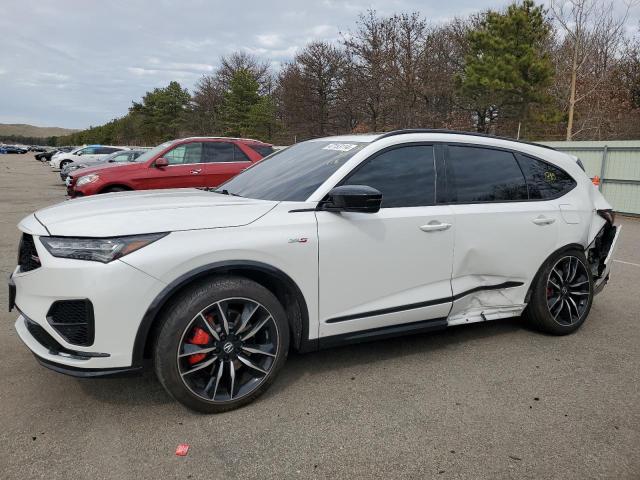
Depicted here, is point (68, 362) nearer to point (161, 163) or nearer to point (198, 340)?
point (198, 340)

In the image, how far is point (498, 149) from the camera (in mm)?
4082

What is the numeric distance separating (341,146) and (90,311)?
6.81 ft

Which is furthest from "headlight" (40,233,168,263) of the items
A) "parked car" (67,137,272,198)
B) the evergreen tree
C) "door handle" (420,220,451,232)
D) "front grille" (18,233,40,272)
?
the evergreen tree

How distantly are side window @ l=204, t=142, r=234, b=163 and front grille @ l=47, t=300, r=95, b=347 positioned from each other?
7.45m

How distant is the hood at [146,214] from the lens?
267 cm

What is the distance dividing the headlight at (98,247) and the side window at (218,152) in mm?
7346

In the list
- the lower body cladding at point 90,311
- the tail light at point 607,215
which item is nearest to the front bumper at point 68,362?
the lower body cladding at point 90,311

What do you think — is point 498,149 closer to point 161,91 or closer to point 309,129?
point 309,129

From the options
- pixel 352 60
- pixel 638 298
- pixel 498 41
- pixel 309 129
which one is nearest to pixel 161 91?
pixel 309 129

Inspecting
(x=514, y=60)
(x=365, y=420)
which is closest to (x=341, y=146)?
(x=365, y=420)

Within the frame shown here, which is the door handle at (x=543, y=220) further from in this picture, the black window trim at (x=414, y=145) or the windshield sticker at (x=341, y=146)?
the windshield sticker at (x=341, y=146)

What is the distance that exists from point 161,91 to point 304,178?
229ft

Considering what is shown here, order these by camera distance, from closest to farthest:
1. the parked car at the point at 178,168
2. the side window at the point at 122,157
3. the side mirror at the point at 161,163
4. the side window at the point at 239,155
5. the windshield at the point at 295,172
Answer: the windshield at the point at 295,172 → the parked car at the point at 178,168 → the side mirror at the point at 161,163 → the side window at the point at 239,155 → the side window at the point at 122,157

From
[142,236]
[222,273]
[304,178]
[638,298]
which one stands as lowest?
[638,298]
